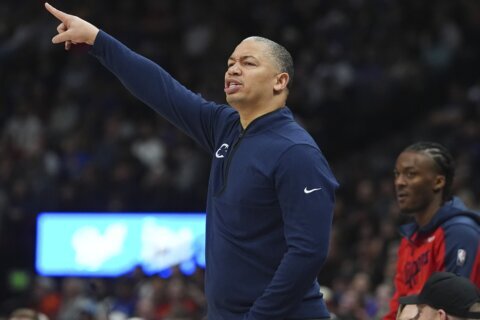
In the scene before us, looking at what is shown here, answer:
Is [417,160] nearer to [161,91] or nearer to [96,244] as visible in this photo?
[161,91]

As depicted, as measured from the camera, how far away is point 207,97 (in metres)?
16.2

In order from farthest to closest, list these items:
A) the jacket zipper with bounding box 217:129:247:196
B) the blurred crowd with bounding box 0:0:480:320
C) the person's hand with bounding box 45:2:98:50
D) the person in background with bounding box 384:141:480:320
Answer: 1. the blurred crowd with bounding box 0:0:480:320
2. the person in background with bounding box 384:141:480:320
3. the person's hand with bounding box 45:2:98:50
4. the jacket zipper with bounding box 217:129:247:196

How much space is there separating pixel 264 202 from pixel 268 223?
0.27ft

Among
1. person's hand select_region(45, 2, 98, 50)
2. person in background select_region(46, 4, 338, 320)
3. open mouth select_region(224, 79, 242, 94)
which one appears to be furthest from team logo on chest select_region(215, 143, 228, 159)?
person's hand select_region(45, 2, 98, 50)

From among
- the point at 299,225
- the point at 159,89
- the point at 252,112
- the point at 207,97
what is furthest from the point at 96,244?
the point at 299,225

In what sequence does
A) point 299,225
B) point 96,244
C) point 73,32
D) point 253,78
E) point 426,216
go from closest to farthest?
point 299,225
point 253,78
point 73,32
point 426,216
point 96,244

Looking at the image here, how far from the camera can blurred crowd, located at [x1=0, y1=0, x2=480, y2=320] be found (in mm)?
14023

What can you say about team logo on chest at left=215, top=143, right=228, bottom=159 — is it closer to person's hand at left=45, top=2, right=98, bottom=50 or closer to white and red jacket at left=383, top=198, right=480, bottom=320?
person's hand at left=45, top=2, right=98, bottom=50

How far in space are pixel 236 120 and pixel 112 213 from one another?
32.8ft

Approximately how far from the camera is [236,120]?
470 cm

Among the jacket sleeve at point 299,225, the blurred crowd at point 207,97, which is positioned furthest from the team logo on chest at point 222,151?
the blurred crowd at point 207,97

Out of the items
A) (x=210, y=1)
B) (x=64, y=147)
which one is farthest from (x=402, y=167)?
(x=210, y=1)

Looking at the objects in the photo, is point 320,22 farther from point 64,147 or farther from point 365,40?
point 64,147

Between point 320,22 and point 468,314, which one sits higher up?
point 320,22
